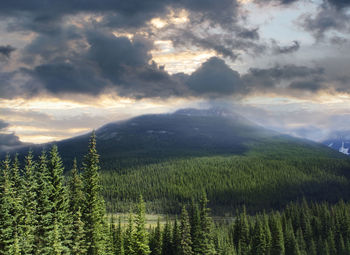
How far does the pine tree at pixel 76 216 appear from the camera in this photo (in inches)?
1763

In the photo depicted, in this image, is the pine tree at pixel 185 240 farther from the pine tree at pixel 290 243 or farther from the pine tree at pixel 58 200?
the pine tree at pixel 290 243

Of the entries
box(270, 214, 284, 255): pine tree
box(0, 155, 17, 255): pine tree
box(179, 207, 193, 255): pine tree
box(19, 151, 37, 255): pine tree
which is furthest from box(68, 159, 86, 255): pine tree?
box(270, 214, 284, 255): pine tree

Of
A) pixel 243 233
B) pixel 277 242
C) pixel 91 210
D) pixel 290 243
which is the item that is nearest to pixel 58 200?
pixel 91 210

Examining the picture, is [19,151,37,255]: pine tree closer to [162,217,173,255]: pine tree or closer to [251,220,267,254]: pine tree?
[162,217,173,255]: pine tree

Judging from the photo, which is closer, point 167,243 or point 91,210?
point 91,210

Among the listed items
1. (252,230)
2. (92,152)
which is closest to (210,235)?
(92,152)

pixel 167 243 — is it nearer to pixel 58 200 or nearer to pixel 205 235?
pixel 205 235

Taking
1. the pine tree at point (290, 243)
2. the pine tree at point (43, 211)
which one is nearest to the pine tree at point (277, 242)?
the pine tree at point (290, 243)

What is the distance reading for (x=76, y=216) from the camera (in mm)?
45531

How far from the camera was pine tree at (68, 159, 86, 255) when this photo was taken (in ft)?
147

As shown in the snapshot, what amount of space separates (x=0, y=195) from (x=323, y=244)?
11580 centimetres

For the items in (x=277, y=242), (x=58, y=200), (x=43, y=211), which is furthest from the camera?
(x=277, y=242)

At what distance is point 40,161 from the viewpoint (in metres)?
46.7

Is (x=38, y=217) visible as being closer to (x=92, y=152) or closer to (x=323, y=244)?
(x=92, y=152)
